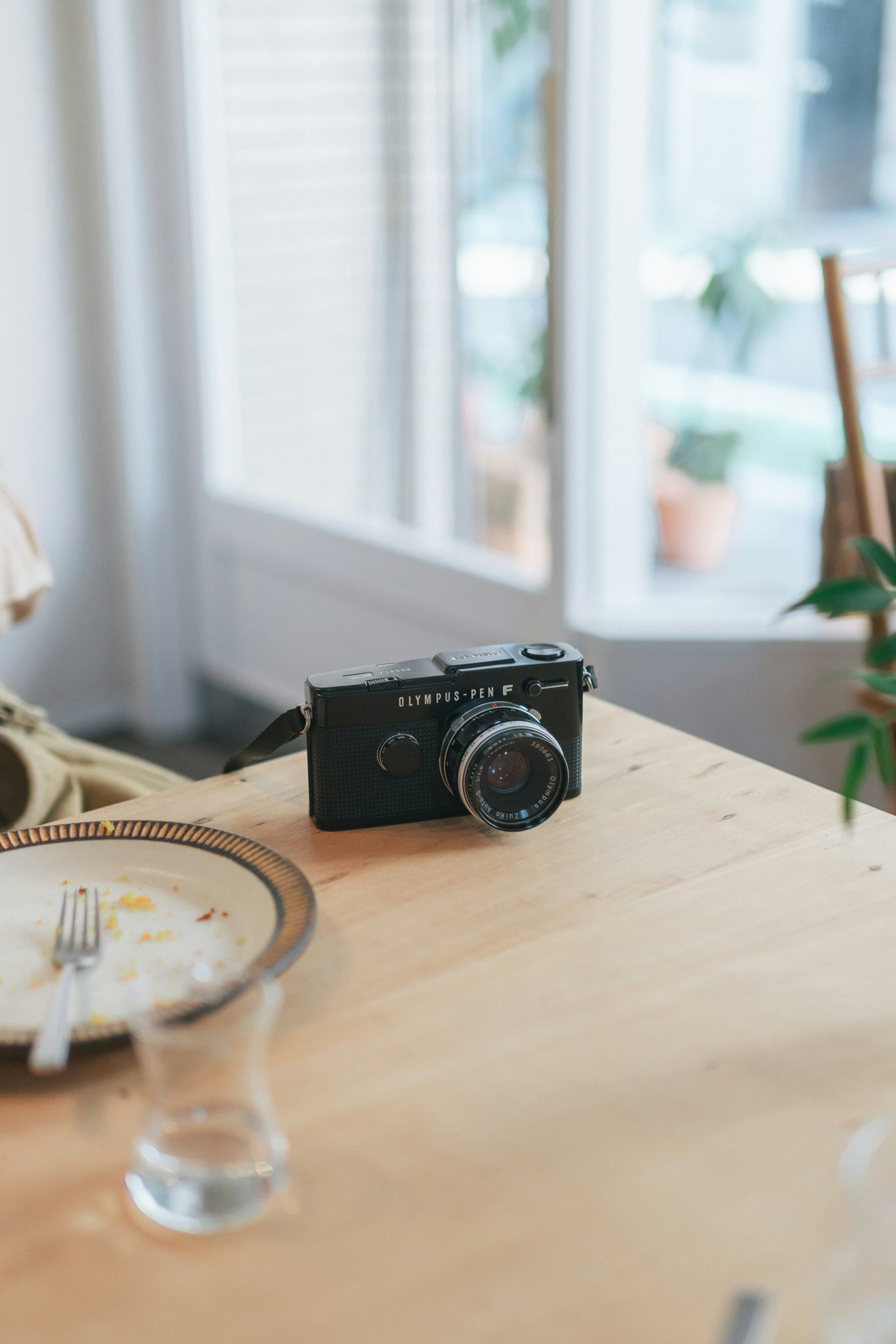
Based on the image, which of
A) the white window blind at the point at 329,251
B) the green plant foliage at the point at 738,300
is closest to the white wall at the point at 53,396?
the white window blind at the point at 329,251

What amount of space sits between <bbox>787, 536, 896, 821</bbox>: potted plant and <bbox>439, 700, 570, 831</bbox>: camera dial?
10.3 inches

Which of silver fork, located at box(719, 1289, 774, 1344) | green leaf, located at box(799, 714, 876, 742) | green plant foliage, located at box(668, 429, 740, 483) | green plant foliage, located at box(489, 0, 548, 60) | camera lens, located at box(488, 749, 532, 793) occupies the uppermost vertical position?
green plant foliage, located at box(489, 0, 548, 60)

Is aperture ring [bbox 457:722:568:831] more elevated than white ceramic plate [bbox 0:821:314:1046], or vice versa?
aperture ring [bbox 457:722:568:831]

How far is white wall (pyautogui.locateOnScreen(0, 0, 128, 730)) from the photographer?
2.43 meters

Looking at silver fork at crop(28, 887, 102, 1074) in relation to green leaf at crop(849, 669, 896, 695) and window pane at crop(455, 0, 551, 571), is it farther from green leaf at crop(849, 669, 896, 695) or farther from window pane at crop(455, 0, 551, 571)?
window pane at crop(455, 0, 551, 571)

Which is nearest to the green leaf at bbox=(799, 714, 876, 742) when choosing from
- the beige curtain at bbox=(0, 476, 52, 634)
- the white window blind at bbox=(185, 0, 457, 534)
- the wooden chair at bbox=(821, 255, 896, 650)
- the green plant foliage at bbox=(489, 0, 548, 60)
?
the wooden chair at bbox=(821, 255, 896, 650)

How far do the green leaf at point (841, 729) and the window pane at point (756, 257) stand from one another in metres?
1.36

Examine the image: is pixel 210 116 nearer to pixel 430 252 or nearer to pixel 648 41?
pixel 430 252

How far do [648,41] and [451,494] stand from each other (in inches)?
32.7

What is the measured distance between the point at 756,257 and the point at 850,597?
4.71 ft

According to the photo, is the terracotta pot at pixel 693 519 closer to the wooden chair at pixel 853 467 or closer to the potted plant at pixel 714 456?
the potted plant at pixel 714 456

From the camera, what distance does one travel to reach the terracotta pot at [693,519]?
2.08 metres

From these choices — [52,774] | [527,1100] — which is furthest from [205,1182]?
[52,774]

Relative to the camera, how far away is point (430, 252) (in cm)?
231
